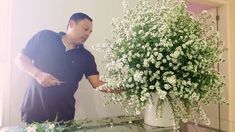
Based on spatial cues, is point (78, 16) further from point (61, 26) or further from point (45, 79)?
point (45, 79)

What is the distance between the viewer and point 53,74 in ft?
4.85

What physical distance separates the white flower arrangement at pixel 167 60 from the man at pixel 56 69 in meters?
0.33

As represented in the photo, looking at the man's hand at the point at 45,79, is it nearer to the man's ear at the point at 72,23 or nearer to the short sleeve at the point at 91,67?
the short sleeve at the point at 91,67

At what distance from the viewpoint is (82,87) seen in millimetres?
1616

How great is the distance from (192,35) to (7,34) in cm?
101

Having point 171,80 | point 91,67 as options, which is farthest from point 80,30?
point 171,80

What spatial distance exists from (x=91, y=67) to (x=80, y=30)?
249mm

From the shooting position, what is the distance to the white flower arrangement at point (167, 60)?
1209 millimetres

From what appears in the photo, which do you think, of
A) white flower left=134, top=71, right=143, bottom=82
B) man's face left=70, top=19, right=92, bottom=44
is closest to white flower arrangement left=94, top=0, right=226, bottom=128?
white flower left=134, top=71, right=143, bottom=82

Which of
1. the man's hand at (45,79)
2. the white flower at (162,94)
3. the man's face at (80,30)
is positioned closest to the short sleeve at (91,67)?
the man's face at (80,30)

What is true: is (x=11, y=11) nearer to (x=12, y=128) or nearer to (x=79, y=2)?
(x=79, y=2)

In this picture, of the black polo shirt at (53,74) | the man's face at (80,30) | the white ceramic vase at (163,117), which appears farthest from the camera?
the man's face at (80,30)

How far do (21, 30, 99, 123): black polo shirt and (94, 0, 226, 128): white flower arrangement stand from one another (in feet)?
1.09

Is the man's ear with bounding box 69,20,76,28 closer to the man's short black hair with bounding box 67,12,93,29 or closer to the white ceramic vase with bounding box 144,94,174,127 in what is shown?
the man's short black hair with bounding box 67,12,93,29
